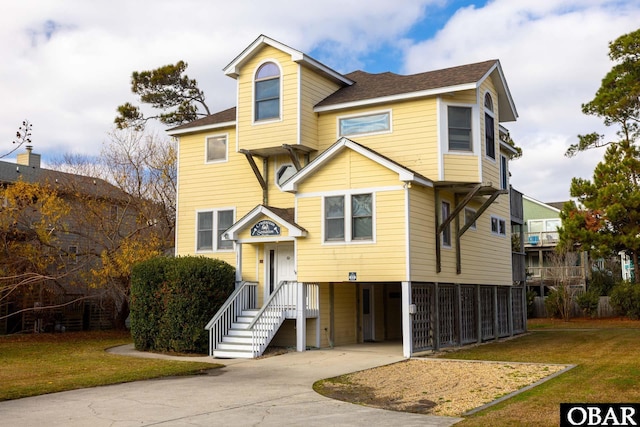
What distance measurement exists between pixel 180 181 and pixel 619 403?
17174mm

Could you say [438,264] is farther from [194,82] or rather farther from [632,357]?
[194,82]

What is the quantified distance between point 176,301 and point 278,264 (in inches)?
140

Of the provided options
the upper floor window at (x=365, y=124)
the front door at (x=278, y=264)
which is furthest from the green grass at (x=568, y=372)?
the upper floor window at (x=365, y=124)

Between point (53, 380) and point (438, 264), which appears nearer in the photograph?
point (53, 380)

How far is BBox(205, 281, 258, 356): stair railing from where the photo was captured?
18469mm

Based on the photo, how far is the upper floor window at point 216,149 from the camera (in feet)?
74.6

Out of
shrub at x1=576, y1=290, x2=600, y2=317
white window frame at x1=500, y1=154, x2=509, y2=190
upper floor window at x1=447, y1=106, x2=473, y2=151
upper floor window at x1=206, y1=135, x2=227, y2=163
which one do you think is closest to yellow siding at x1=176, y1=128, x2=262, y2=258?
upper floor window at x1=206, y1=135, x2=227, y2=163

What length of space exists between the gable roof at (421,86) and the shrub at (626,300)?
51.4ft

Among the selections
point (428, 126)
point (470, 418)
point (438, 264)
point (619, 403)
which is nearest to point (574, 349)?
point (438, 264)

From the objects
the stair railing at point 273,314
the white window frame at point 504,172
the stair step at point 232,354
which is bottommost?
the stair step at point 232,354

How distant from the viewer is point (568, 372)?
13.7 meters

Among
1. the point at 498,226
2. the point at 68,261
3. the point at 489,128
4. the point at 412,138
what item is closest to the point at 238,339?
the point at 412,138

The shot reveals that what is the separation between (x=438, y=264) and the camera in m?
19.0

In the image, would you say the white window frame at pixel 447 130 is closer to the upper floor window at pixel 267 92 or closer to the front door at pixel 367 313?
the upper floor window at pixel 267 92
